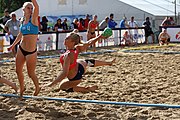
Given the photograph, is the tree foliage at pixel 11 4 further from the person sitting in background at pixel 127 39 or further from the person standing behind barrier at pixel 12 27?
the person standing behind barrier at pixel 12 27

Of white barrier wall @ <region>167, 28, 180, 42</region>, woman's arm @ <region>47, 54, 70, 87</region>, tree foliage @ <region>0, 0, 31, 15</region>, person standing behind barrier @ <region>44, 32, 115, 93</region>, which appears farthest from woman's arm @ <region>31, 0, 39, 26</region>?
tree foliage @ <region>0, 0, 31, 15</region>

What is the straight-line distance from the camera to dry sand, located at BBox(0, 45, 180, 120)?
6.17 metres

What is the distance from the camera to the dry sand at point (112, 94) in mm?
6172

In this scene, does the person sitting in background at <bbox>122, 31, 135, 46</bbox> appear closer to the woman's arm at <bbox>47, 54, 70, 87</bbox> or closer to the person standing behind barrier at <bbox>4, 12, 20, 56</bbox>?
the person standing behind barrier at <bbox>4, 12, 20, 56</bbox>

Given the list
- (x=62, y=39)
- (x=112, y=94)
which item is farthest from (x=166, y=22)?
(x=112, y=94)

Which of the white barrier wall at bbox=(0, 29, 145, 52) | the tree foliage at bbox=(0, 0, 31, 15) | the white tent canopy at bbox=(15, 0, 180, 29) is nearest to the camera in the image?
the white barrier wall at bbox=(0, 29, 145, 52)

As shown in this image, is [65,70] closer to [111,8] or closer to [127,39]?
[127,39]

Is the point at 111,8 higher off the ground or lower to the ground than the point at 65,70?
higher

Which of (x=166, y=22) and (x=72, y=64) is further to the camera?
(x=166, y=22)

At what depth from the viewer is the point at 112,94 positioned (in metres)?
7.76

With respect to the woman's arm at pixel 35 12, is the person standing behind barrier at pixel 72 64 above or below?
below

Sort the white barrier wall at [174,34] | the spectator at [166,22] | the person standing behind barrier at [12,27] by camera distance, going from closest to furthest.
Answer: the person standing behind barrier at [12,27], the white barrier wall at [174,34], the spectator at [166,22]

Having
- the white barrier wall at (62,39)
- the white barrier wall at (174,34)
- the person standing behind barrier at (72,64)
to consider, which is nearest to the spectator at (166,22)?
the white barrier wall at (174,34)

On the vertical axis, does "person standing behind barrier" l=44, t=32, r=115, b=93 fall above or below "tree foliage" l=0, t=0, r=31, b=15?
below
